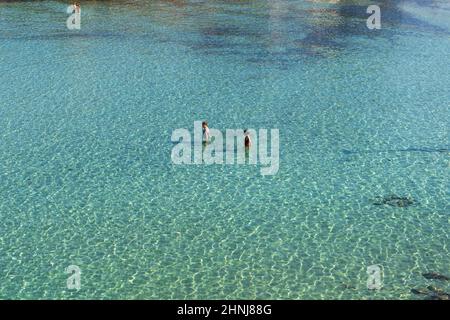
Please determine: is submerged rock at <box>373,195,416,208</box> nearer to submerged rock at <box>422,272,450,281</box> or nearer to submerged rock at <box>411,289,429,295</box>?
submerged rock at <box>422,272,450,281</box>

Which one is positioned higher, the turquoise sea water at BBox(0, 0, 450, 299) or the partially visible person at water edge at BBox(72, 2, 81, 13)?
the partially visible person at water edge at BBox(72, 2, 81, 13)

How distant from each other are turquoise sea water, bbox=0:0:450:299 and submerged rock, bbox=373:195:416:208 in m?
0.16

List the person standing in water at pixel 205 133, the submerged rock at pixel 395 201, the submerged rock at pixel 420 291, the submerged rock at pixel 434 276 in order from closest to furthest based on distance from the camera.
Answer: the submerged rock at pixel 420 291 → the submerged rock at pixel 434 276 → the submerged rock at pixel 395 201 → the person standing in water at pixel 205 133

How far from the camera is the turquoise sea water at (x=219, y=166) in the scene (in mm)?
11719

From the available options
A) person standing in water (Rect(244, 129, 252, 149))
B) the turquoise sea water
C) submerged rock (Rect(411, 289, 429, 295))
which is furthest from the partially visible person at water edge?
submerged rock (Rect(411, 289, 429, 295))

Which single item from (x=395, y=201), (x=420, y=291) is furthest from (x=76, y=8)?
(x=420, y=291)

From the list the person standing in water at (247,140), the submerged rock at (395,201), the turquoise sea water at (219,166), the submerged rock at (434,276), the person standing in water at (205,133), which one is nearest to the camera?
the submerged rock at (434,276)

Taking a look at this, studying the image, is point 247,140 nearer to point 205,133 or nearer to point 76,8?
point 205,133

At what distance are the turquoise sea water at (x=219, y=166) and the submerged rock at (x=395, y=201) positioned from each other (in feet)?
0.52

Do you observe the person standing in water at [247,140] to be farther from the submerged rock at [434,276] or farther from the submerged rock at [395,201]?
the submerged rock at [434,276]

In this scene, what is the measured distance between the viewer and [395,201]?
14.3 meters

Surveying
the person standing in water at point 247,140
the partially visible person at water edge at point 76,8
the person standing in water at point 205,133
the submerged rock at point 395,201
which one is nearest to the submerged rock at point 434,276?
the submerged rock at point 395,201

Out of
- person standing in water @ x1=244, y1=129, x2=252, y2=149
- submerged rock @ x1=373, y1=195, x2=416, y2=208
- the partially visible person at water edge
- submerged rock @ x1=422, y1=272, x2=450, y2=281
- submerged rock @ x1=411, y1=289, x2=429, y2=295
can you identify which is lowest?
submerged rock @ x1=411, y1=289, x2=429, y2=295

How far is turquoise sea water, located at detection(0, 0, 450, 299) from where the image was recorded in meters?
Answer: 11.7
